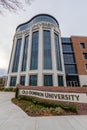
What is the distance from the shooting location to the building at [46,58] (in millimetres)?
27417

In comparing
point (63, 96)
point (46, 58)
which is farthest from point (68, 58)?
point (63, 96)

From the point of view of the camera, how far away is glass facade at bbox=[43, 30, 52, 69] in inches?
1110

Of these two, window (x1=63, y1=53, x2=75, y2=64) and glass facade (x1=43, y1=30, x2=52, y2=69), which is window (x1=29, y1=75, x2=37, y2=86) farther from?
window (x1=63, y1=53, x2=75, y2=64)

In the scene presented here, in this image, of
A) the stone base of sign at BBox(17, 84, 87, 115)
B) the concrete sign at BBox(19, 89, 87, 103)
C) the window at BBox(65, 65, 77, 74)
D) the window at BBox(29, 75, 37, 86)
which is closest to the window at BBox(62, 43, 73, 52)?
the window at BBox(65, 65, 77, 74)

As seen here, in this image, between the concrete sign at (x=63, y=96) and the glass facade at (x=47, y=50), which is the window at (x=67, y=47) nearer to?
the glass facade at (x=47, y=50)

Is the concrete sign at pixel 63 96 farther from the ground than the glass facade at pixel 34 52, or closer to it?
closer to it

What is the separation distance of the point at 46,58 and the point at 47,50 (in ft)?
8.74

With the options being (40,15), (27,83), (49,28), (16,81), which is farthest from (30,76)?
(40,15)

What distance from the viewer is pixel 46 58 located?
94.3 ft

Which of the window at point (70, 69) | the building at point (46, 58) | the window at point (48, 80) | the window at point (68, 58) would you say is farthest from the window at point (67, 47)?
the window at point (48, 80)

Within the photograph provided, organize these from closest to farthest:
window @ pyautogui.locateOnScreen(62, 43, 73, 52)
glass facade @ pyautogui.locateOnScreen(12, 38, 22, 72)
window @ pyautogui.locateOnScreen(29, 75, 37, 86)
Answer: window @ pyautogui.locateOnScreen(29, 75, 37, 86)
glass facade @ pyautogui.locateOnScreen(12, 38, 22, 72)
window @ pyautogui.locateOnScreen(62, 43, 73, 52)

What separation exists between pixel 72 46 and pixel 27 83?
20830mm

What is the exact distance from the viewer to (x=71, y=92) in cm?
888

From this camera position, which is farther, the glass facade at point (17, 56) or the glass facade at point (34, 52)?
the glass facade at point (17, 56)
